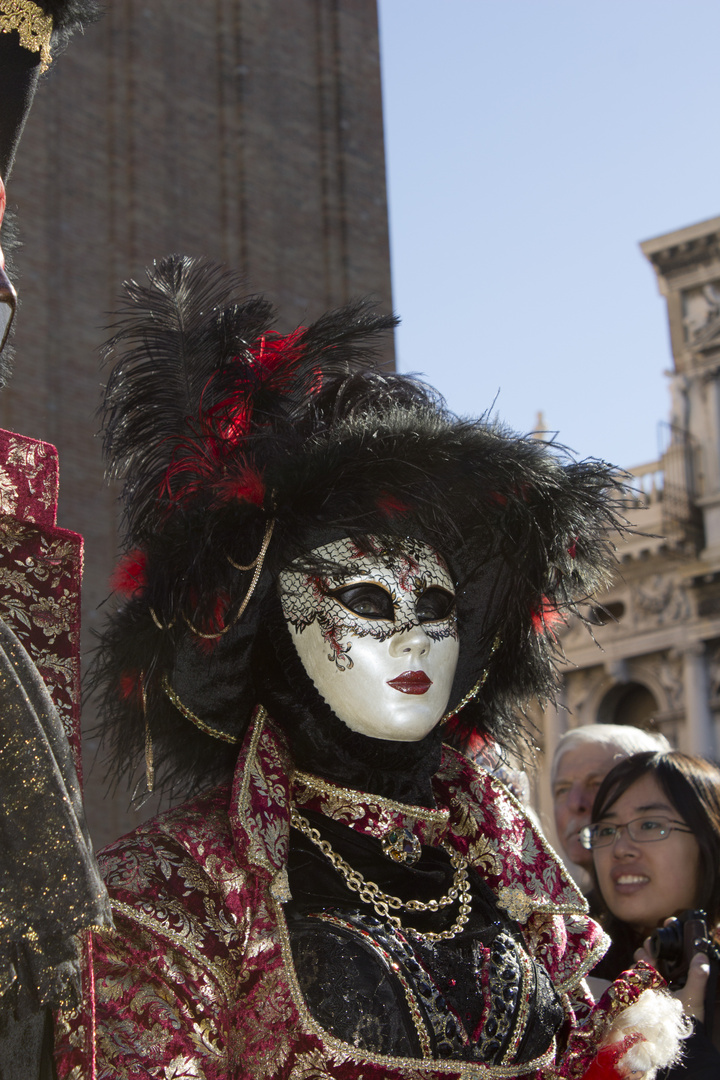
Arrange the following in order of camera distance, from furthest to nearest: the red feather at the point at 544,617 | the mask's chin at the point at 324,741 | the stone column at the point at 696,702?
the stone column at the point at 696,702 → the red feather at the point at 544,617 → the mask's chin at the point at 324,741

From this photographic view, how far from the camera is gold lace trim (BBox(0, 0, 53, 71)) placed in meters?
2.06

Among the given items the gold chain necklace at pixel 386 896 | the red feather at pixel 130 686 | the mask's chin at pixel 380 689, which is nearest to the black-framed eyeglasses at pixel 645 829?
the gold chain necklace at pixel 386 896

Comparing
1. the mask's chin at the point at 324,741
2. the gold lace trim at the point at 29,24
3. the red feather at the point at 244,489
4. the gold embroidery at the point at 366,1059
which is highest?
the gold lace trim at the point at 29,24

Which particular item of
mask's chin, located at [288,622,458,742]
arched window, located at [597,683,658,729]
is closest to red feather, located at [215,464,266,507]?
mask's chin, located at [288,622,458,742]

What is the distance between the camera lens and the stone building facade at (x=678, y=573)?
18.6 metres

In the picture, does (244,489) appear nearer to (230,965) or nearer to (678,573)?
(230,965)

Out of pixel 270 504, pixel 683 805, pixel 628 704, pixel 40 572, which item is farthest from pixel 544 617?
pixel 628 704

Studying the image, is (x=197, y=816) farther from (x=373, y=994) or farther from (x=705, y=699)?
(x=705, y=699)

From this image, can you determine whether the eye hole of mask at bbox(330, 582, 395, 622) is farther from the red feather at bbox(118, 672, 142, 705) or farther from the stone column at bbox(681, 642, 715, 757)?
the stone column at bbox(681, 642, 715, 757)

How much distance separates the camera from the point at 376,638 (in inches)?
93.7

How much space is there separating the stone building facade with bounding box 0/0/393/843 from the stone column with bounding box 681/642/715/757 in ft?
31.0

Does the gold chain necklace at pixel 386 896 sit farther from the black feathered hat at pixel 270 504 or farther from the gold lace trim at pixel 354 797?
the black feathered hat at pixel 270 504

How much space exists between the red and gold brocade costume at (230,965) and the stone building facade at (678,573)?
15760 millimetres

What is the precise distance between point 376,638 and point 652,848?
115 cm
